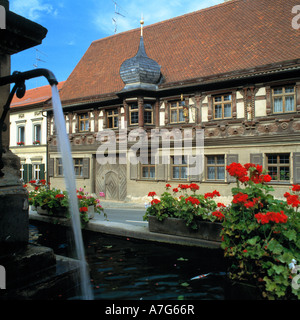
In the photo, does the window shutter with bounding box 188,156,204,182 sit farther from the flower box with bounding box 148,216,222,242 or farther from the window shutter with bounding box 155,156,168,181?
the flower box with bounding box 148,216,222,242

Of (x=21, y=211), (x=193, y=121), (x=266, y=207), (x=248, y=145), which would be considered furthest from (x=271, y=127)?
(x=21, y=211)

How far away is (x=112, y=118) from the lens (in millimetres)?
17266

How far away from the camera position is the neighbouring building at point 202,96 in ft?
41.4

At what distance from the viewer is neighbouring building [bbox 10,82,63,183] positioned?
21.0 metres

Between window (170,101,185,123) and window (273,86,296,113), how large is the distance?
4.64 meters

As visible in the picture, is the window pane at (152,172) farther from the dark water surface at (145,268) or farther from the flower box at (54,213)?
the dark water surface at (145,268)

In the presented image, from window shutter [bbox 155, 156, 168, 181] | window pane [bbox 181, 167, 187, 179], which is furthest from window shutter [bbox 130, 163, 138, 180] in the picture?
window pane [bbox 181, 167, 187, 179]

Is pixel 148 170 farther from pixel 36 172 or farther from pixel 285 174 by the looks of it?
pixel 36 172

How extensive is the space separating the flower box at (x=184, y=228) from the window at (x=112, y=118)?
12.2 meters

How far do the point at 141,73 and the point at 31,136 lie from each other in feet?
37.5

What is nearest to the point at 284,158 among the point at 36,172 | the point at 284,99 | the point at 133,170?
the point at 284,99

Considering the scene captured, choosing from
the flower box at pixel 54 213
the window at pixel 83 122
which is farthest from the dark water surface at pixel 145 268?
the window at pixel 83 122
